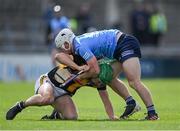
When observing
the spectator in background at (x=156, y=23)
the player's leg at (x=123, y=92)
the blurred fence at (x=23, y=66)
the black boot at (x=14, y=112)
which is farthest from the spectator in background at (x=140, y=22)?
the black boot at (x=14, y=112)

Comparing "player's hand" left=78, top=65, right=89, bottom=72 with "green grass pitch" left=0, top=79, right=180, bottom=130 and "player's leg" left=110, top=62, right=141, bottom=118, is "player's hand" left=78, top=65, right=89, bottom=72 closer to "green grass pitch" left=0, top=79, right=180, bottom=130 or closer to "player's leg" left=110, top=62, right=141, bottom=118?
"player's leg" left=110, top=62, right=141, bottom=118

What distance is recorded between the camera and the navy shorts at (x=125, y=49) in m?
16.3

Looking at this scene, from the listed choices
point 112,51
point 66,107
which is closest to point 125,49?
point 112,51

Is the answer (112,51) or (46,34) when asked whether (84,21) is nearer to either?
(46,34)

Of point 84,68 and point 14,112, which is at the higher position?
point 84,68

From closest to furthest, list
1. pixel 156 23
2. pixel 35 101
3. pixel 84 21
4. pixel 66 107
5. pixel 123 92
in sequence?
1. pixel 35 101
2. pixel 66 107
3. pixel 123 92
4. pixel 84 21
5. pixel 156 23

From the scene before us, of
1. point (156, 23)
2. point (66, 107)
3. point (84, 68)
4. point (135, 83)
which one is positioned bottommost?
point (66, 107)

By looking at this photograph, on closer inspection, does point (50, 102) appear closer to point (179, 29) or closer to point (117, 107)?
point (117, 107)

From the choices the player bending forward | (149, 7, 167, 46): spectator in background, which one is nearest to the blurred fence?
(149, 7, 167, 46): spectator in background

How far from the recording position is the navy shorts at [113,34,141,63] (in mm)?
16281

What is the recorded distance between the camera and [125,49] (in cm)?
1628

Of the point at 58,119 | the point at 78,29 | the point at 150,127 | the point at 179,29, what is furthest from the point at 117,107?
the point at 179,29

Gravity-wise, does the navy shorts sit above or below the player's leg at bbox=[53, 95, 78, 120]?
above

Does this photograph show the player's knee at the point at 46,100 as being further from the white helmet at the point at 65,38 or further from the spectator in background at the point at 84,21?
the spectator in background at the point at 84,21
